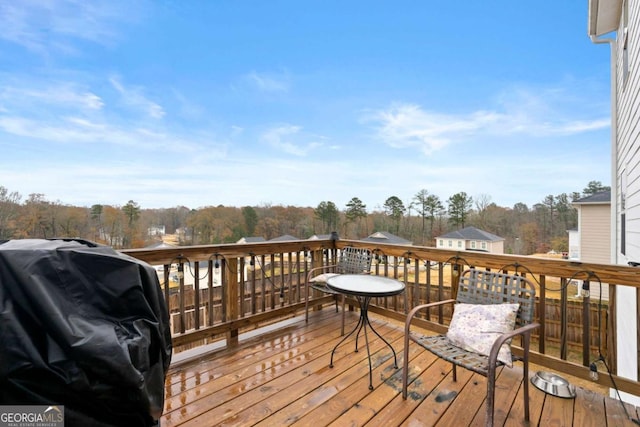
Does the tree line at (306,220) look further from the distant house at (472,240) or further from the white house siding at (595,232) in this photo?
the white house siding at (595,232)

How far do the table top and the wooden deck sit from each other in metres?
0.71

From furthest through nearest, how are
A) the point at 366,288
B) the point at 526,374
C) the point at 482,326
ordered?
the point at 366,288 < the point at 482,326 < the point at 526,374

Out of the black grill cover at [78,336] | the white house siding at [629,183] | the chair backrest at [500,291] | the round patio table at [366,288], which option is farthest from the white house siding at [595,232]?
the black grill cover at [78,336]

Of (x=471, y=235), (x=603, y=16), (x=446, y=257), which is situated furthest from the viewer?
(x=471, y=235)

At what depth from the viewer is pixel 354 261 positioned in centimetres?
355

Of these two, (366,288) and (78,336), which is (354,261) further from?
(78,336)

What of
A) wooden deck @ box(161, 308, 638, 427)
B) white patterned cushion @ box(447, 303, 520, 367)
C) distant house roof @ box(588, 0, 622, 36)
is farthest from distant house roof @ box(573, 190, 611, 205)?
white patterned cushion @ box(447, 303, 520, 367)

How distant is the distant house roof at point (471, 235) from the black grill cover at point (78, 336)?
400 inches

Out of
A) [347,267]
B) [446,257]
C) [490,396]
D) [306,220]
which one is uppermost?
[306,220]

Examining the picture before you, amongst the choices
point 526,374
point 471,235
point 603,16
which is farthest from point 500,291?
point 471,235

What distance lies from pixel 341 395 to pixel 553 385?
5.18ft

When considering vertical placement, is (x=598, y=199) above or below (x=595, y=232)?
above

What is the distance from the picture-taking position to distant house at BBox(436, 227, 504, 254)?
9.14 metres

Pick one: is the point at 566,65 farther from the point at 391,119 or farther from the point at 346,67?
the point at 346,67
